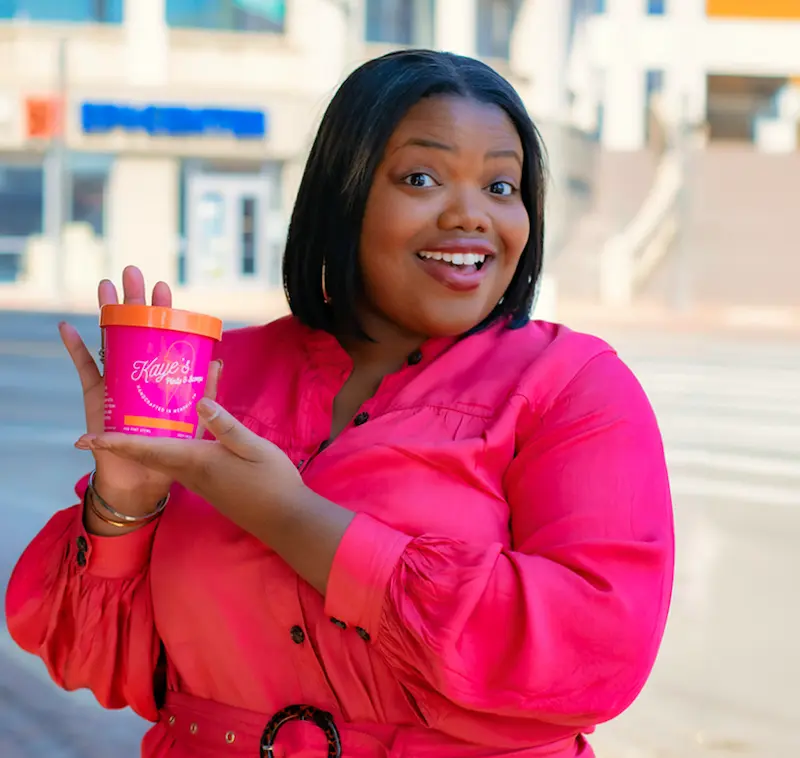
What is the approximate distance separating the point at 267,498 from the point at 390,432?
20cm

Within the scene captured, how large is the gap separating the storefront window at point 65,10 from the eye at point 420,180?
27.3 meters

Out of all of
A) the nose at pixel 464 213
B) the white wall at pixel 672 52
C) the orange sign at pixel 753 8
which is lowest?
the nose at pixel 464 213

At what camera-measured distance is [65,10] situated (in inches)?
1076

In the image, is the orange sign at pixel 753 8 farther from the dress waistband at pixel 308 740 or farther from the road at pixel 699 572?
the dress waistband at pixel 308 740

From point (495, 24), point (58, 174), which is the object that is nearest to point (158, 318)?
point (58, 174)

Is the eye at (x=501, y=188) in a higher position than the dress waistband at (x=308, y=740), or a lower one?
higher

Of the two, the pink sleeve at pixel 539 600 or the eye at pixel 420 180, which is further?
the eye at pixel 420 180

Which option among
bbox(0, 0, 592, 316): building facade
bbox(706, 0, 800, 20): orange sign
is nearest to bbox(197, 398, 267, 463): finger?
bbox(0, 0, 592, 316): building facade

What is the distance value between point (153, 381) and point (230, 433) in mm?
134

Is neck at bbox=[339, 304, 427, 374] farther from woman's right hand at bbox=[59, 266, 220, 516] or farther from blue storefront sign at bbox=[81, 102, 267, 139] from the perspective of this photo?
blue storefront sign at bbox=[81, 102, 267, 139]

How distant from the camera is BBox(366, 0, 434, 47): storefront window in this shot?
2928cm

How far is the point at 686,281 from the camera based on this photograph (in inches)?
957

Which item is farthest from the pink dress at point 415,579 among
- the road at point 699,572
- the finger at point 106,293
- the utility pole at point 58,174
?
the utility pole at point 58,174

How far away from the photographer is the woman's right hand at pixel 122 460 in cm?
167
